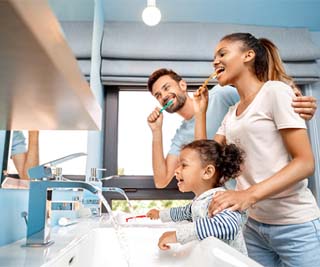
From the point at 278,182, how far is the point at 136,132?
1.53m

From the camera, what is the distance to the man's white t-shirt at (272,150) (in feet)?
2.58

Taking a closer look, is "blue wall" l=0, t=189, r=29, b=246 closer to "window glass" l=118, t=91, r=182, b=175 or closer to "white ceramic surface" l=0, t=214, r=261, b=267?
"white ceramic surface" l=0, t=214, r=261, b=267

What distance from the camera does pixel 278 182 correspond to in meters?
0.71

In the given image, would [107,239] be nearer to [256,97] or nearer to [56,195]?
→ [56,195]

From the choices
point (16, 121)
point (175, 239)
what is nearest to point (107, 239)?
point (175, 239)

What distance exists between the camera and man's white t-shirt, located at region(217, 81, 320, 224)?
787 millimetres

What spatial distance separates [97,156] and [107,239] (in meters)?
1.04

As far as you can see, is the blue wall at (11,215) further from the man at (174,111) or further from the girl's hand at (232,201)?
the man at (174,111)

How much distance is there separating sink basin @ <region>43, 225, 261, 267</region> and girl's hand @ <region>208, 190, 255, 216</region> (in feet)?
0.30

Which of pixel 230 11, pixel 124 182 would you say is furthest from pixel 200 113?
pixel 230 11

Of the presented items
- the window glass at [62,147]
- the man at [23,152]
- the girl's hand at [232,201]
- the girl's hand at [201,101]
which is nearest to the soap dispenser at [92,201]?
the window glass at [62,147]

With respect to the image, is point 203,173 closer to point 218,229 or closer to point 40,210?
point 218,229

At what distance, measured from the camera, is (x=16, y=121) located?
2.18 feet

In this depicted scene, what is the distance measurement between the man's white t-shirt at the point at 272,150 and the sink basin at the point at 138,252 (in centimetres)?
29
